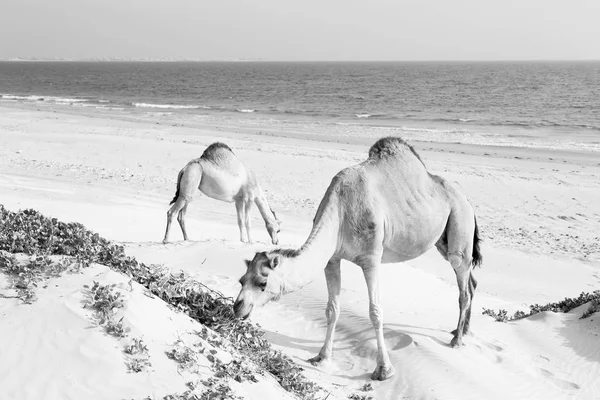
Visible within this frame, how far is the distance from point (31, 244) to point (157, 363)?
6.16 ft

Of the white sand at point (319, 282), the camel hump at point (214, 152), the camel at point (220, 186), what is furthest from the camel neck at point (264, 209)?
the camel hump at point (214, 152)

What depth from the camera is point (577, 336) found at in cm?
812

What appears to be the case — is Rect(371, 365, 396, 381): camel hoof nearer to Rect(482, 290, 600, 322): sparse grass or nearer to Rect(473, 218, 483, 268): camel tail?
Rect(473, 218, 483, 268): camel tail

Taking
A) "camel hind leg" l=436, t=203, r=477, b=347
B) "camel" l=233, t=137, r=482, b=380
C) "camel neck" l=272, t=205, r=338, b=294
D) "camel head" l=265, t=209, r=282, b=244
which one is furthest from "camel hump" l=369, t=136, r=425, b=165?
"camel head" l=265, t=209, r=282, b=244

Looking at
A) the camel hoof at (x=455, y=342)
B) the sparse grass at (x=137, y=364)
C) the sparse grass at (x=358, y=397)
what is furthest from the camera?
the camel hoof at (x=455, y=342)

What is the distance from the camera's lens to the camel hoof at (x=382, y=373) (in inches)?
257

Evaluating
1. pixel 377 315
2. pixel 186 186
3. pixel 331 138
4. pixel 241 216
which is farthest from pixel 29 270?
pixel 331 138

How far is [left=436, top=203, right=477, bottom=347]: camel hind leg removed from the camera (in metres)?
7.53

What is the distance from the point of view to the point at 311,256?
19.1 ft

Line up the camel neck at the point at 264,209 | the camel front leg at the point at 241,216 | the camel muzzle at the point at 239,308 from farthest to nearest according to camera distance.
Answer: the camel neck at the point at 264,209 < the camel front leg at the point at 241,216 < the camel muzzle at the point at 239,308

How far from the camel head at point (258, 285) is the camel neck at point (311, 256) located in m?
0.10

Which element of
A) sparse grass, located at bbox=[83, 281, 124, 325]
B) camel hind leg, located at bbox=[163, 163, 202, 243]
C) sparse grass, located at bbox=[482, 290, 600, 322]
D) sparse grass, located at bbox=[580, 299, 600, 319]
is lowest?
sparse grass, located at bbox=[482, 290, 600, 322]

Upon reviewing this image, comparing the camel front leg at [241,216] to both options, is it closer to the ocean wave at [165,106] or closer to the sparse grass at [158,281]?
the sparse grass at [158,281]

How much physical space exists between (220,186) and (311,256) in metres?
7.17
